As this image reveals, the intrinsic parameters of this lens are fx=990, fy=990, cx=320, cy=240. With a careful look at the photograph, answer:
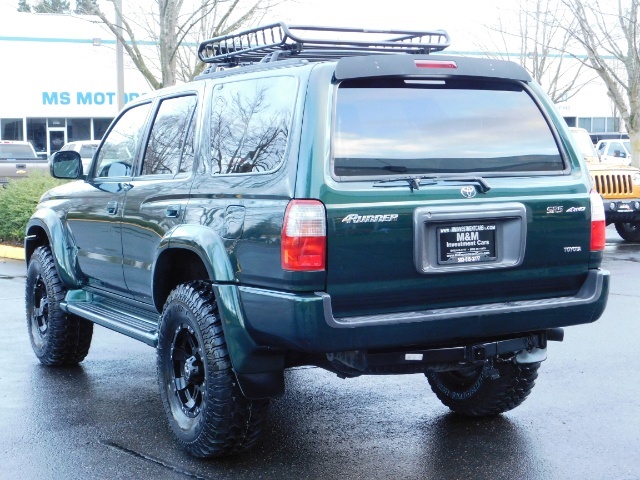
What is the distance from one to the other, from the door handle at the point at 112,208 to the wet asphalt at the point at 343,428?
3.89 ft

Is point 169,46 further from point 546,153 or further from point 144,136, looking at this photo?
point 546,153

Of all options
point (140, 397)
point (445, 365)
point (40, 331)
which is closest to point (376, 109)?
point (445, 365)

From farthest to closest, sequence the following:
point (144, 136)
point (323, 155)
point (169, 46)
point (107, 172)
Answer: point (169, 46) → point (107, 172) → point (144, 136) → point (323, 155)

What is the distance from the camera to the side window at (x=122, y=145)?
245 inches

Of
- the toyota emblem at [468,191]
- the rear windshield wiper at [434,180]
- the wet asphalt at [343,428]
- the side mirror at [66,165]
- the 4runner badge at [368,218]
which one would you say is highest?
the side mirror at [66,165]

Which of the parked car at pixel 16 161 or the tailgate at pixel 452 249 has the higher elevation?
the parked car at pixel 16 161

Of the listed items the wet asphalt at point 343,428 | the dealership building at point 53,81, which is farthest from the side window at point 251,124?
the dealership building at point 53,81

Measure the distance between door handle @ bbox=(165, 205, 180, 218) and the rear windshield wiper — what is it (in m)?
1.31

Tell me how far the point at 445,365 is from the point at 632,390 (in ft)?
6.65

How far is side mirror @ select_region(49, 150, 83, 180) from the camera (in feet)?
21.6

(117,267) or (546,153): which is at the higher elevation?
(546,153)

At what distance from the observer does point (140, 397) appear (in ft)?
20.7

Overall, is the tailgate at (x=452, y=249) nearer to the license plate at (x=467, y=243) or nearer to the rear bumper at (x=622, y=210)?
the license plate at (x=467, y=243)

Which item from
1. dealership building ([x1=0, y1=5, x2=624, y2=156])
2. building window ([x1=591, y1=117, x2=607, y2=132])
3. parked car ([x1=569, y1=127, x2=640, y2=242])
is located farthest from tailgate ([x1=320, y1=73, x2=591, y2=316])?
building window ([x1=591, y1=117, x2=607, y2=132])
